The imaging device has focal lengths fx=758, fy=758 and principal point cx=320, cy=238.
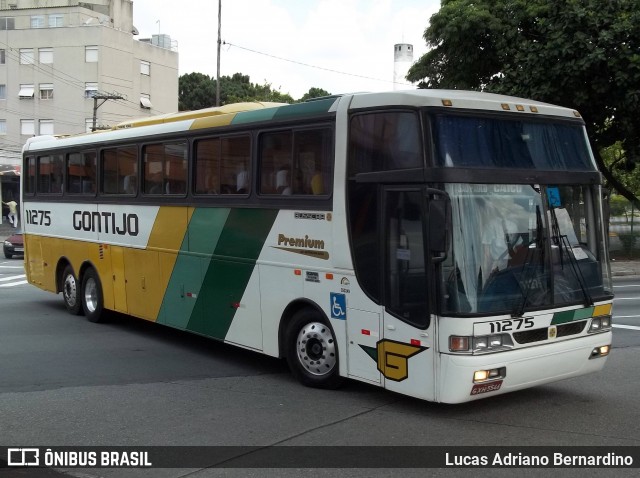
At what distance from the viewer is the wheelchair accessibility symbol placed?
26.1 ft

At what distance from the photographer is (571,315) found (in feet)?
24.5

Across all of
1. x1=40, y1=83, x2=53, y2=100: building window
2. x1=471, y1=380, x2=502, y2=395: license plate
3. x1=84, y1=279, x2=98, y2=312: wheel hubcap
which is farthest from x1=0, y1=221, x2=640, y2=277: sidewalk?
x1=40, y1=83, x2=53, y2=100: building window

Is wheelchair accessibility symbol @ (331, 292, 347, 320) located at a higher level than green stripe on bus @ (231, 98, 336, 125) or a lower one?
lower

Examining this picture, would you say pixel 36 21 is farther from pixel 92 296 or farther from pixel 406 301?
pixel 406 301

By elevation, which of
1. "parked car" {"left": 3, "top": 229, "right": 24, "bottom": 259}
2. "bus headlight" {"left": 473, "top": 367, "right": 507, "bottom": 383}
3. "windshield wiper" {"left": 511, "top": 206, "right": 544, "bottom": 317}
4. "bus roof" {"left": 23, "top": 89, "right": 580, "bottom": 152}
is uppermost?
"bus roof" {"left": 23, "top": 89, "right": 580, "bottom": 152}

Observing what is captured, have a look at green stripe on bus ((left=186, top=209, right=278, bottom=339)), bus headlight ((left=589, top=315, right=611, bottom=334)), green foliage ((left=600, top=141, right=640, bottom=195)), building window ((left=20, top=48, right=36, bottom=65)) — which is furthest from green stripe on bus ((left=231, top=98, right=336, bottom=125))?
building window ((left=20, top=48, right=36, bottom=65))

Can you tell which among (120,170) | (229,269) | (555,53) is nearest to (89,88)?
(555,53)

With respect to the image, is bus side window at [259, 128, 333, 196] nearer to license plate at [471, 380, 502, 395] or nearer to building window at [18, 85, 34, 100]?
license plate at [471, 380, 502, 395]

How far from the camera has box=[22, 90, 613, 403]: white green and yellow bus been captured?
6.92 meters

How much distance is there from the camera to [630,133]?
69.8 feet

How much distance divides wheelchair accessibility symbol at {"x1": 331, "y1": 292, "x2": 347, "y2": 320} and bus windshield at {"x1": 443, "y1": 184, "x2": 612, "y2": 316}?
4.66 feet

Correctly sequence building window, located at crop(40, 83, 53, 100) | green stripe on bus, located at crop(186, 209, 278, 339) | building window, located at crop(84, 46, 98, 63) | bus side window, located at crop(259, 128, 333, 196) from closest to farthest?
1. bus side window, located at crop(259, 128, 333, 196)
2. green stripe on bus, located at crop(186, 209, 278, 339)
3. building window, located at crop(84, 46, 98, 63)
4. building window, located at crop(40, 83, 53, 100)

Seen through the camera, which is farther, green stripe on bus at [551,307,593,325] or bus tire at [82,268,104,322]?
bus tire at [82,268,104,322]

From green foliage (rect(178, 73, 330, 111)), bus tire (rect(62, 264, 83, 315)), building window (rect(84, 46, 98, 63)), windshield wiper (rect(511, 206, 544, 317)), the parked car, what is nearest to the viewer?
windshield wiper (rect(511, 206, 544, 317))
